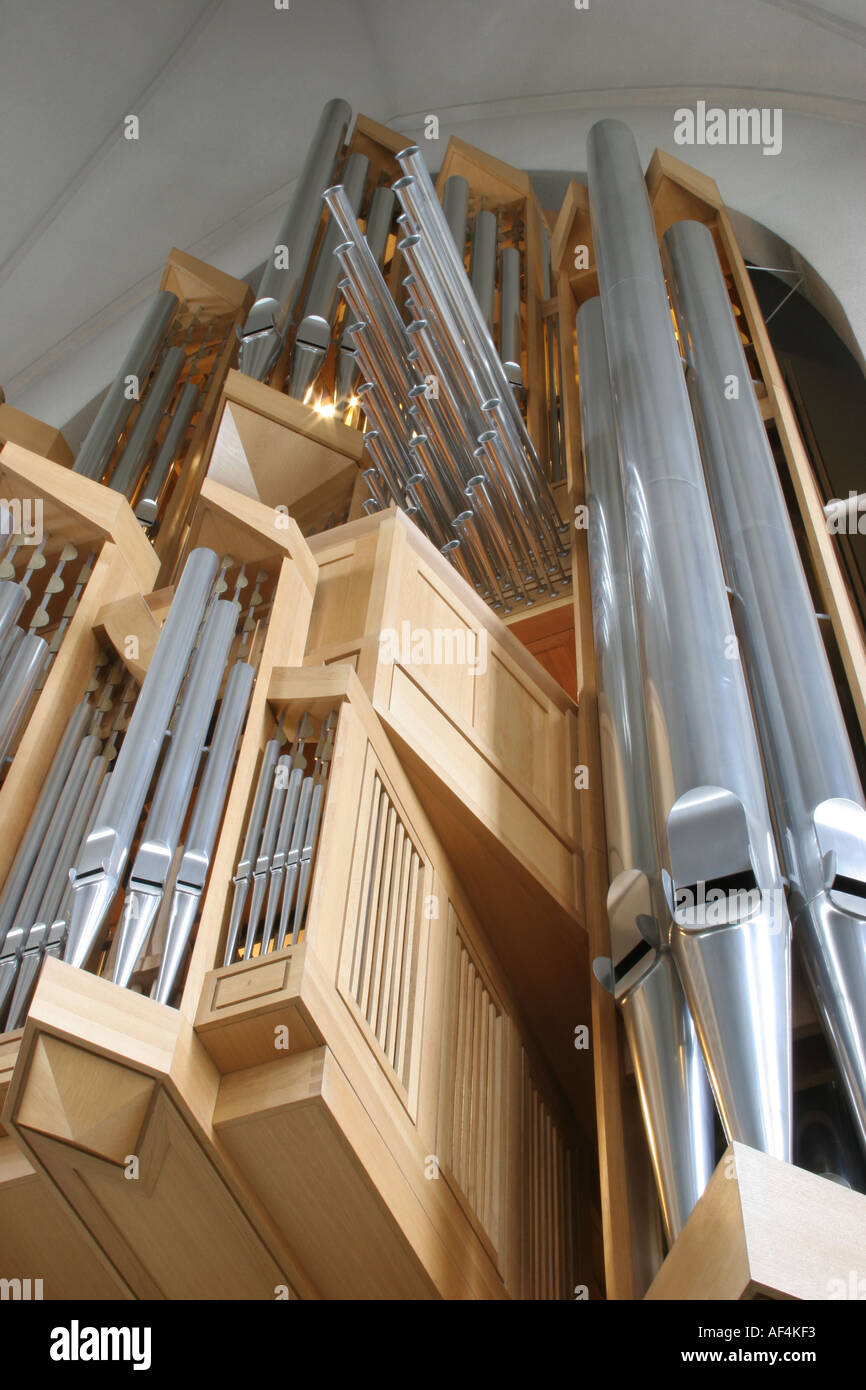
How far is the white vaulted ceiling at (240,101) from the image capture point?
32.2 feet

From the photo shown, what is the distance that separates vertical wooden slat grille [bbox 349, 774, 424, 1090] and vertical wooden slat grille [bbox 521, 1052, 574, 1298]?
0.83 metres

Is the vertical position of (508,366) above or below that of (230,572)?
above

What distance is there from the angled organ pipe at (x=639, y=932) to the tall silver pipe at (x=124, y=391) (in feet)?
11.8

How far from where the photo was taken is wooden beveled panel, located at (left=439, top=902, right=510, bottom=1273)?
3857 mm

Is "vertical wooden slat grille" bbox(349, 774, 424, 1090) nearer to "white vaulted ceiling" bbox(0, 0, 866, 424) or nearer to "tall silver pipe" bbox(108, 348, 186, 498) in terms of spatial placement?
"tall silver pipe" bbox(108, 348, 186, 498)

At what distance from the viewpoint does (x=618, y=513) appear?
582 centimetres

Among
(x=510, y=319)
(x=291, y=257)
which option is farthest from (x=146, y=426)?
(x=510, y=319)

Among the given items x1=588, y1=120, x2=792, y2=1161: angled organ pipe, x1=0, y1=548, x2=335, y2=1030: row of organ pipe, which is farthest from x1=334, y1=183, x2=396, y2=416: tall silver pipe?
x1=0, y1=548, x2=335, y2=1030: row of organ pipe

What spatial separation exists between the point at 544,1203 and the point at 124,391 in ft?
19.7

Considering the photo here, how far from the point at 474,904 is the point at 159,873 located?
1.29 meters

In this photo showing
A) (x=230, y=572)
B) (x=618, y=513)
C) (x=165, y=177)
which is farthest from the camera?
(x=165, y=177)

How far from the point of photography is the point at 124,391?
28.9ft

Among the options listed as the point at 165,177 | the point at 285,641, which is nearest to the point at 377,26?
the point at 165,177
